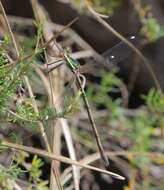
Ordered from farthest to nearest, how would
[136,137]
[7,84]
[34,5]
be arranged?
[136,137], [34,5], [7,84]

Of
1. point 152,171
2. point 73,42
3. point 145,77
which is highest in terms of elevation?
point 73,42

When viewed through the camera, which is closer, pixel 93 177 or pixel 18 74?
pixel 18 74

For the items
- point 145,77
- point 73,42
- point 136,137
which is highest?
point 73,42

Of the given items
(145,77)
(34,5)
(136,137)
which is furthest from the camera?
(145,77)

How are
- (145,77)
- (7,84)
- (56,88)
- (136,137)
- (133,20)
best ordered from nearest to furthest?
(7,84), (56,88), (136,137), (133,20), (145,77)

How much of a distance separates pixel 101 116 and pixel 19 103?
30.9 inches

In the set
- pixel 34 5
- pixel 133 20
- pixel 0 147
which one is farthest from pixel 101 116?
pixel 0 147

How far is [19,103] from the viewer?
62 cm

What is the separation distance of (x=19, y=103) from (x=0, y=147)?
57 millimetres

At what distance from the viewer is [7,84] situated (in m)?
0.58

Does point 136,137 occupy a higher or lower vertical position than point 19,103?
lower

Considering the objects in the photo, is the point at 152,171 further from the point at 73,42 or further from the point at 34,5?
the point at 34,5

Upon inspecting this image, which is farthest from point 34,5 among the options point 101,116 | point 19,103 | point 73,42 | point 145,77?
point 145,77

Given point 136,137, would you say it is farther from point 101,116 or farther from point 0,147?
point 0,147
